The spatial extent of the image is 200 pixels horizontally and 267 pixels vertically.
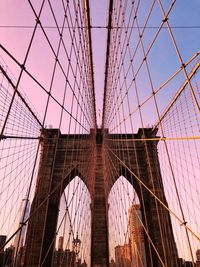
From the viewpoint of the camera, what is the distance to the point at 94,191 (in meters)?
10.9

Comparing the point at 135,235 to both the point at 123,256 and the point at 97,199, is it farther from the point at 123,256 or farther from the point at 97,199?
the point at 97,199

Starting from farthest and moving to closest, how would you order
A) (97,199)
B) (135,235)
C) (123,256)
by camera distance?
(97,199) < (135,235) < (123,256)

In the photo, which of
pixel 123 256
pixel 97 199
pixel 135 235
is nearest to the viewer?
pixel 123 256

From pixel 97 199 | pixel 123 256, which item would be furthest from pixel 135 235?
pixel 97 199

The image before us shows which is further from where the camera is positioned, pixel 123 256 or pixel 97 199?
pixel 97 199

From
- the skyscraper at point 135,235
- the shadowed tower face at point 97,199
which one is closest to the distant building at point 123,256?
the skyscraper at point 135,235

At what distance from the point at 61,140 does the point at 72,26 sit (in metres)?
7.92

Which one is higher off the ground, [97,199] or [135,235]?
[97,199]

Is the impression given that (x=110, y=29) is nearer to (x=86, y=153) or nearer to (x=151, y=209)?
(x=86, y=153)

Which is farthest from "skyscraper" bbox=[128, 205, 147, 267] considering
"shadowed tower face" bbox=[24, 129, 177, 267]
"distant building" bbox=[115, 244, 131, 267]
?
"shadowed tower face" bbox=[24, 129, 177, 267]

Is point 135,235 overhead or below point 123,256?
overhead

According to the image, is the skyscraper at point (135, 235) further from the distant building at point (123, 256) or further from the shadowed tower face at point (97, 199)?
the shadowed tower face at point (97, 199)

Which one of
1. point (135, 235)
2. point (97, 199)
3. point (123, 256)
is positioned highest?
point (97, 199)

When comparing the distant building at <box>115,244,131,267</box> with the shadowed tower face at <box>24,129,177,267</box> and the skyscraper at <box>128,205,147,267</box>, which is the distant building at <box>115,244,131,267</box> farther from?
the shadowed tower face at <box>24,129,177,267</box>
